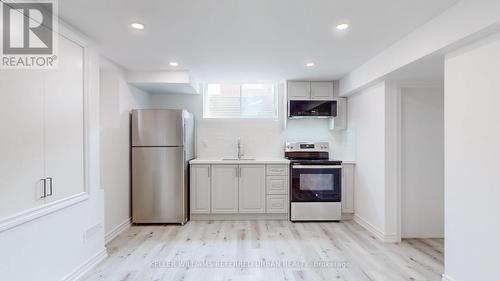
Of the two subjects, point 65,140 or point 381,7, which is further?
point 65,140

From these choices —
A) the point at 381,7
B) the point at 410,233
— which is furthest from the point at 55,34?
the point at 410,233

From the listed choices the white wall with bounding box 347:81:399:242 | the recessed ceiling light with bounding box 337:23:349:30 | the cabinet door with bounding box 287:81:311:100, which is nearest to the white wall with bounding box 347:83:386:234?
the white wall with bounding box 347:81:399:242

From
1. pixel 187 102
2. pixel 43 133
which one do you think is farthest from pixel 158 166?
pixel 43 133

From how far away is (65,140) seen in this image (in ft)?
7.28

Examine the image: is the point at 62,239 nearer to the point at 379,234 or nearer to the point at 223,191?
the point at 223,191

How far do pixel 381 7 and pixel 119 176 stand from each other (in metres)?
3.60

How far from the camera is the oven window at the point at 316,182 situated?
4145mm

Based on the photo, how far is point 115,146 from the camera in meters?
3.49

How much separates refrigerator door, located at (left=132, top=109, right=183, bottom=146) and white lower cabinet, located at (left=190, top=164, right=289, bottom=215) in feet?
2.09

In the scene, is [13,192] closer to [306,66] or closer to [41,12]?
[41,12]

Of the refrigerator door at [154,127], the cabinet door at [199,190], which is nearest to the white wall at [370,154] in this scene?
the cabinet door at [199,190]

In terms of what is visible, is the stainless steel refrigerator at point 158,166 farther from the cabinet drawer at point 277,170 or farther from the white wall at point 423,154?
the white wall at point 423,154

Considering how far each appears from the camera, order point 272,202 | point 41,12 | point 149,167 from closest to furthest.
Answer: point 41,12
point 149,167
point 272,202

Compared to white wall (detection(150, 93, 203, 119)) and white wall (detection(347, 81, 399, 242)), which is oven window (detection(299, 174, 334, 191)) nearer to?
white wall (detection(347, 81, 399, 242))
